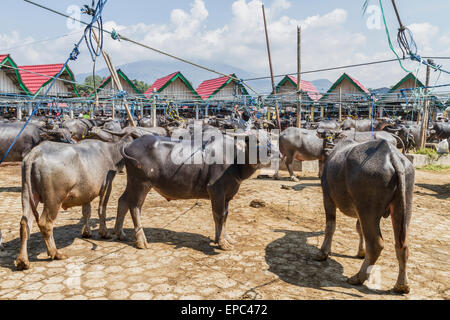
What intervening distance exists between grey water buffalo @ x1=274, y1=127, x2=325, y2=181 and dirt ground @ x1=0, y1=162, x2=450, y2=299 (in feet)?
11.6

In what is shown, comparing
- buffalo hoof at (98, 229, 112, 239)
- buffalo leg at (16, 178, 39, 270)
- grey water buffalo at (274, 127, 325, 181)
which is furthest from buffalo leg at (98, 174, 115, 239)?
grey water buffalo at (274, 127, 325, 181)

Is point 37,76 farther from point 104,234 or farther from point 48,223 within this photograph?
point 48,223

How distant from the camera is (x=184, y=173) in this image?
4.86 meters

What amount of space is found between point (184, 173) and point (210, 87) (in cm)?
2878

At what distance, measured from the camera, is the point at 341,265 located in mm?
4309

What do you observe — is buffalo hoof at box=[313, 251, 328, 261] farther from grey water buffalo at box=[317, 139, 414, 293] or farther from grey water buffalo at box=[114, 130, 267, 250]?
grey water buffalo at box=[114, 130, 267, 250]

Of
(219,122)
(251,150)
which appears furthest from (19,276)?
(219,122)

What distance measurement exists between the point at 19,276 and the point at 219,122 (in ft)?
46.2

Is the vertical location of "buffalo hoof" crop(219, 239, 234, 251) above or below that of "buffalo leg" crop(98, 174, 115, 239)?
below

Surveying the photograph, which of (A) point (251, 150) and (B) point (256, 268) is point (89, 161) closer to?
(A) point (251, 150)

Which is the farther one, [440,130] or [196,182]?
[440,130]

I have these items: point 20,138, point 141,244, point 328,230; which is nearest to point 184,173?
point 141,244

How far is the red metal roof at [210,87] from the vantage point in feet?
101

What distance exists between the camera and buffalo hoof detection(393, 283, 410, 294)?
11.4ft
